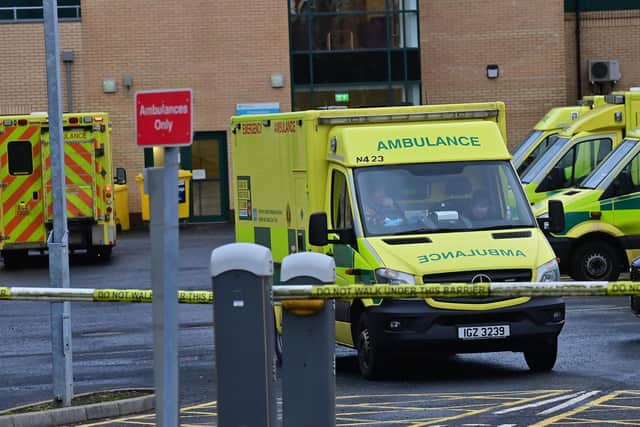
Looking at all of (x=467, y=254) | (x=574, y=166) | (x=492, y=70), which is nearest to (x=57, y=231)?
(x=467, y=254)

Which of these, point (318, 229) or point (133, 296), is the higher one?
point (318, 229)

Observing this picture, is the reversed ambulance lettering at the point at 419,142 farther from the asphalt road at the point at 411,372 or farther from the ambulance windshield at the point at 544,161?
the ambulance windshield at the point at 544,161

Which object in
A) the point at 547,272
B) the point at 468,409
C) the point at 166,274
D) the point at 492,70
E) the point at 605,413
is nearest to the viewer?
the point at 166,274

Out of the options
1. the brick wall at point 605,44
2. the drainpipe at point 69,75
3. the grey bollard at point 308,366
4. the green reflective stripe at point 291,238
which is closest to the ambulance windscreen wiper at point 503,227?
the green reflective stripe at point 291,238

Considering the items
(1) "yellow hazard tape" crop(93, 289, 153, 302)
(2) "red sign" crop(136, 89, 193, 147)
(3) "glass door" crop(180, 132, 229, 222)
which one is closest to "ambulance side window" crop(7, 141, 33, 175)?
(3) "glass door" crop(180, 132, 229, 222)

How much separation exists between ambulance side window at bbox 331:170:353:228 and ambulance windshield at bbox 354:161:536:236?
8.0 inches

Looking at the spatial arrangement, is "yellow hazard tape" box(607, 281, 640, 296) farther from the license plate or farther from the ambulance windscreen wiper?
the ambulance windscreen wiper

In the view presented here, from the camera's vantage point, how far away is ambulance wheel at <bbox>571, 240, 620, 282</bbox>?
2169 cm

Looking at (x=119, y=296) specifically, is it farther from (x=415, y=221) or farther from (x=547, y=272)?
(x=547, y=272)

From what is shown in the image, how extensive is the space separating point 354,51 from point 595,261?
56.4ft

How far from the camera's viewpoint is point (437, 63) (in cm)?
3950

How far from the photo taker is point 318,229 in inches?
516

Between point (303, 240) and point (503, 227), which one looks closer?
point (503, 227)

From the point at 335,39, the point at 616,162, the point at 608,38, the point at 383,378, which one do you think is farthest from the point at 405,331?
the point at 608,38
